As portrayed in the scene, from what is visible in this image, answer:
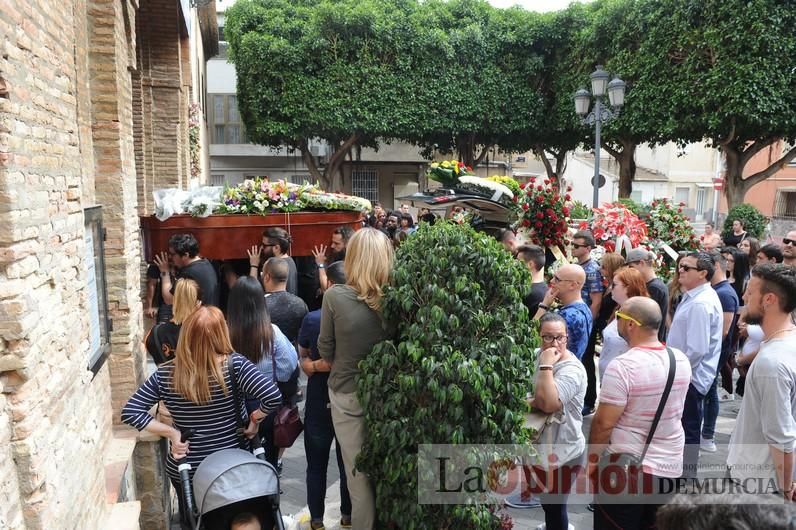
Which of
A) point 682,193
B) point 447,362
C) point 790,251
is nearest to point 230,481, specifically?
point 447,362

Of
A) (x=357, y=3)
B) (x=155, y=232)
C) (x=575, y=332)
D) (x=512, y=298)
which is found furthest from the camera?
(x=357, y=3)

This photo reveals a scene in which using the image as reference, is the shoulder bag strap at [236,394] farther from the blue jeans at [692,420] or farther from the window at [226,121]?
the window at [226,121]

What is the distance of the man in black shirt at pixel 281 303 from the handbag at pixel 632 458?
259 cm

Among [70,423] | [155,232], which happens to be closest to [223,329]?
[70,423]

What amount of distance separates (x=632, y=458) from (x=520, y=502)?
1489 millimetres

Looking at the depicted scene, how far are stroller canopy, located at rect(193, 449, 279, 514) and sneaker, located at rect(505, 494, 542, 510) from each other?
6.94ft

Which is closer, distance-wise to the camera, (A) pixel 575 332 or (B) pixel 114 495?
(B) pixel 114 495

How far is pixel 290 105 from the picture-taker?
2192 centimetres

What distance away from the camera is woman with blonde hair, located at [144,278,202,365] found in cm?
416

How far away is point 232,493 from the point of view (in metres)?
3.17

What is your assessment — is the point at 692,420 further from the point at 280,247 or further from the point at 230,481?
the point at 280,247

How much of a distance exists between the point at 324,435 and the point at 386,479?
76 centimetres

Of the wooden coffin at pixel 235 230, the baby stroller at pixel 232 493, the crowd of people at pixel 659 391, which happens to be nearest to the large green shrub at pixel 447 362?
the crowd of people at pixel 659 391

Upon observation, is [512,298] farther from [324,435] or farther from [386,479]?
[324,435]
